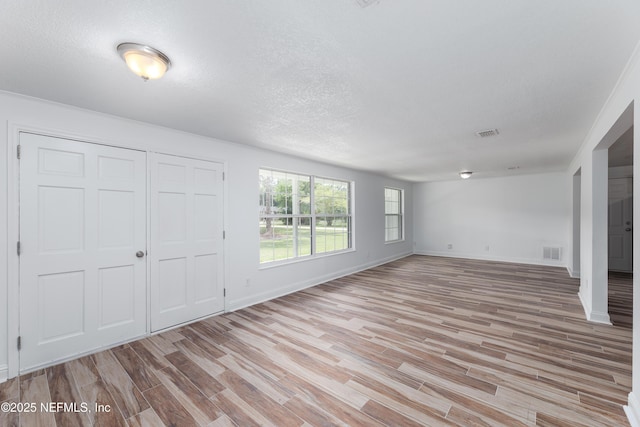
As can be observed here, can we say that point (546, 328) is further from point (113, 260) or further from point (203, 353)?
point (113, 260)

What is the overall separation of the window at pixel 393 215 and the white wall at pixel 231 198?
43 centimetres

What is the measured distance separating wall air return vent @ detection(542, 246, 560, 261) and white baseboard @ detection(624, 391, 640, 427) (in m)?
6.39

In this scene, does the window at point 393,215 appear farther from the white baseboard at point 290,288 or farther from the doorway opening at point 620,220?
the doorway opening at point 620,220

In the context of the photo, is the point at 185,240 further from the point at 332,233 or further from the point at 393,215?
the point at 393,215

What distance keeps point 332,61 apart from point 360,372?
251cm

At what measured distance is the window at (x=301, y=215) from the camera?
4598 mm

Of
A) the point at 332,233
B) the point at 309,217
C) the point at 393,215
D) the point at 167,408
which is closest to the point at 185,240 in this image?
the point at 167,408

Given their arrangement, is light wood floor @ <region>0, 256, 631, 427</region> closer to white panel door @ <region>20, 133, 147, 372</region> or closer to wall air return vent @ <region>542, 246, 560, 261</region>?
white panel door @ <region>20, 133, 147, 372</region>

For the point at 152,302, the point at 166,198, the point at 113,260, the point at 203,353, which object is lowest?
the point at 203,353

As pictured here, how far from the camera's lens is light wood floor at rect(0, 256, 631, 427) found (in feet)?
6.30

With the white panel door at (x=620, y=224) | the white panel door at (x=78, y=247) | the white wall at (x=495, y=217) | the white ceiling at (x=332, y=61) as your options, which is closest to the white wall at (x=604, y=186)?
the white ceiling at (x=332, y=61)

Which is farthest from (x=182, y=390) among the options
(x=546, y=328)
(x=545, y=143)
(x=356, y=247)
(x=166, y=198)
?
(x=545, y=143)

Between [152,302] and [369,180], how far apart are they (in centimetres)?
519

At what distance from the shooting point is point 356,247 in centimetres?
644
